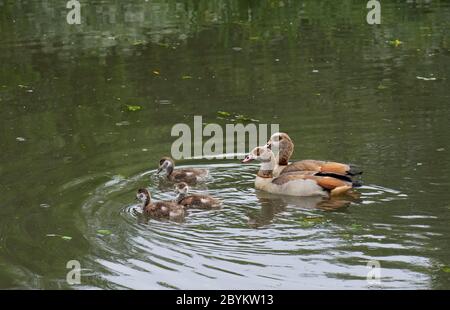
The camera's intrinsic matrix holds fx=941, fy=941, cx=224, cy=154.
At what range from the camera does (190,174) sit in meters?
12.0

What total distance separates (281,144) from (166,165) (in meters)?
1.52

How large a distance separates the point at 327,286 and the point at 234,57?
11.2 meters

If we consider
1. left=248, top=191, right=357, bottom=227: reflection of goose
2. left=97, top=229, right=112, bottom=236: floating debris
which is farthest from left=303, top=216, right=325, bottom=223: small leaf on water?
left=97, top=229, right=112, bottom=236: floating debris

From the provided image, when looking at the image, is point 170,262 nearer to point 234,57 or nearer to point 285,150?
point 285,150

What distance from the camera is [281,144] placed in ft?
40.3

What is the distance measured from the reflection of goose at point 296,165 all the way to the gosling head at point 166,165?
1.30 metres

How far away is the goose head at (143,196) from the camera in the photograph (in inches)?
427

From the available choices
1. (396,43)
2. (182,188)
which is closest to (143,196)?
(182,188)

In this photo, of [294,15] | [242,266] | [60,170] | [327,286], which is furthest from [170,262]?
[294,15]

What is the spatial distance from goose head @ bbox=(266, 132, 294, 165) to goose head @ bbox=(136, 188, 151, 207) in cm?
210

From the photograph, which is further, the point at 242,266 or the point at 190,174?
the point at 190,174

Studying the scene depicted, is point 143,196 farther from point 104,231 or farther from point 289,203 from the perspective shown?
point 289,203

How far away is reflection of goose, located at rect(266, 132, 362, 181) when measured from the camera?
1149 cm

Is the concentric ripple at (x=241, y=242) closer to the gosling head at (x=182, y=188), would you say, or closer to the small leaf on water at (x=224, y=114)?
the gosling head at (x=182, y=188)
